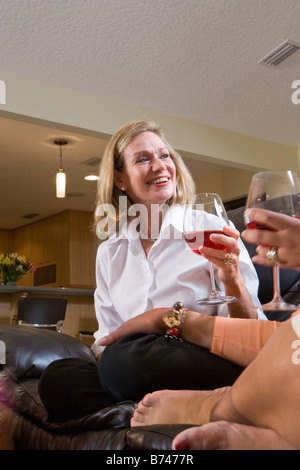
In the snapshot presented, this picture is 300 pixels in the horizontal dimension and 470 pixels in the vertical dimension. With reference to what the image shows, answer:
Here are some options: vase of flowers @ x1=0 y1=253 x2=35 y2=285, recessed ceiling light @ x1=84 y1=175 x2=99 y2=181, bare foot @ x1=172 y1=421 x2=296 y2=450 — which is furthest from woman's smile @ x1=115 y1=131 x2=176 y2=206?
recessed ceiling light @ x1=84 y1=175 x2=99 y2=181

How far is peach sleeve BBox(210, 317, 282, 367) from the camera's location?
105cm

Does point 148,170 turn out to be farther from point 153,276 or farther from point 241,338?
point 241,338

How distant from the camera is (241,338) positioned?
3.49 ft

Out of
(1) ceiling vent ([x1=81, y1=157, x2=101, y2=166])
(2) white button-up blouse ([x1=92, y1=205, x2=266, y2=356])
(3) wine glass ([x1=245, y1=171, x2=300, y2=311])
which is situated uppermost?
(1) ceiling vent ([x1=81, y1=157, x2=101, y2=166])

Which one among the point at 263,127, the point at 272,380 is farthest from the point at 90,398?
the point at 263,127

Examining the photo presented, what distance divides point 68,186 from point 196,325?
5.89 m

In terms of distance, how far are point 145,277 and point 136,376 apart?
0.47 metres

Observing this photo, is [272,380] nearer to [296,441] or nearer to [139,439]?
[296,441]

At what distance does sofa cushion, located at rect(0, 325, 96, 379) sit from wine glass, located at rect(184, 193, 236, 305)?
71 cm

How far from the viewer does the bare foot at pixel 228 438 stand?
688 mm

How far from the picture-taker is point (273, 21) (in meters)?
3.40

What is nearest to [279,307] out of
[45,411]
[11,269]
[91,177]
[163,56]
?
[45,411]

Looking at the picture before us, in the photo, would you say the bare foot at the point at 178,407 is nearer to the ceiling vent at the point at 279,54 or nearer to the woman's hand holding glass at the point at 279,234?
the woman's hand holding glass at the point at 279,234

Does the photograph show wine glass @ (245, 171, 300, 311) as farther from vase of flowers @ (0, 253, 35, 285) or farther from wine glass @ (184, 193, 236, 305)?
vase of flowers @ (0, 253, 35, 285)
